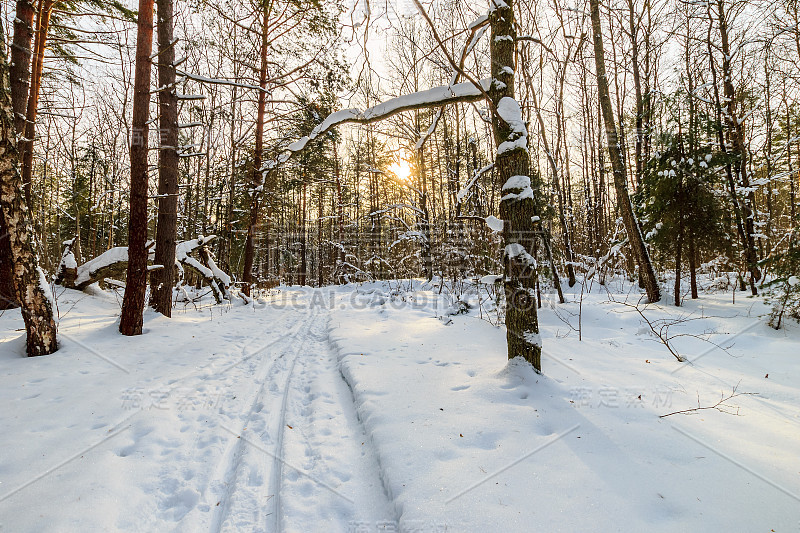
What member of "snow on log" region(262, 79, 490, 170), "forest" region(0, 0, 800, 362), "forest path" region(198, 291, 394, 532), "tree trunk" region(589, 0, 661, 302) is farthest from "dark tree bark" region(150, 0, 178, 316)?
"tree trunk" region(589, 0, 661, 302)

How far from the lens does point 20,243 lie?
419 cm

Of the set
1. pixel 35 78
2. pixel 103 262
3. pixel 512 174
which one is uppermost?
pixel 35 78

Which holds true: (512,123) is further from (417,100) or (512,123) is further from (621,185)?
(621,185)

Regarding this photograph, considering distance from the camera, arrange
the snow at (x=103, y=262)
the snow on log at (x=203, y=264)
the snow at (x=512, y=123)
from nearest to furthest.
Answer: the snow at (x=512, y=123) → the snow at (x=103, y=262) → the snow on log at (x=203, y=264)

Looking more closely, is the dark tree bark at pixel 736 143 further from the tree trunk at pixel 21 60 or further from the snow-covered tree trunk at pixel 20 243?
the tree trunk at pixel 21 60

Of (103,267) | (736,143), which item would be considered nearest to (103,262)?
(103,267)

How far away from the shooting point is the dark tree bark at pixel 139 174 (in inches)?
220

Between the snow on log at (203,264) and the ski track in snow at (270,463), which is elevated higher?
the snow on log at (203,264)

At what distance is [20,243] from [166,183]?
378 centimetres

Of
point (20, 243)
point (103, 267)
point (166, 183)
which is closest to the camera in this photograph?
point (20, 243)

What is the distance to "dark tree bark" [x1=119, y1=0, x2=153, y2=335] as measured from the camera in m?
5.58

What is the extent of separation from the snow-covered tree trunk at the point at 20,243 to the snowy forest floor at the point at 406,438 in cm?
42

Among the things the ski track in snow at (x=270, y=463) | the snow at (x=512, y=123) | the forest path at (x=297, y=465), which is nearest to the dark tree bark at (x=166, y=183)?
the ski track in snow at (x=270, y=463)

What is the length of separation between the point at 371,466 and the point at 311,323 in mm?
6321
